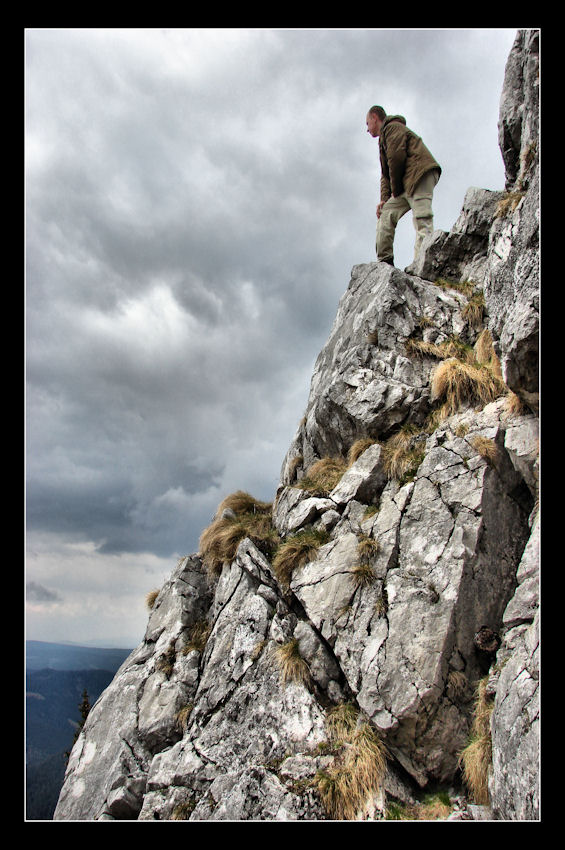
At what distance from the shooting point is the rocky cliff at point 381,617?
6.87 m

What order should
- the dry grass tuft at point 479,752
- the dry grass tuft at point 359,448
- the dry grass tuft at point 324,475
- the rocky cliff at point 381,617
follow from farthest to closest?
the dry grass tuft at point 324,475 → the dry grass tuft at point 359,448 → the rocky cliff at point 381,617 → the dry grass tuft at point 479,752

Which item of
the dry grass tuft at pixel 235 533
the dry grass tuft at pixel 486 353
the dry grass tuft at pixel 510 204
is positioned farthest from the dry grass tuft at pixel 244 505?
the dry grass tuft at pixel 510 204

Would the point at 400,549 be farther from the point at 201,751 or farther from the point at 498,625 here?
the point at 201,751

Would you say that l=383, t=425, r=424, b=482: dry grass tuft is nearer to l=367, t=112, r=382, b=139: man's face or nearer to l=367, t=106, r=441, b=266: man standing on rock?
l=367, t=106, r=441, b=266: man standing on rock

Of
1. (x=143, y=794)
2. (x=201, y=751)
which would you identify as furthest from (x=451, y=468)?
(x=143, y=794)

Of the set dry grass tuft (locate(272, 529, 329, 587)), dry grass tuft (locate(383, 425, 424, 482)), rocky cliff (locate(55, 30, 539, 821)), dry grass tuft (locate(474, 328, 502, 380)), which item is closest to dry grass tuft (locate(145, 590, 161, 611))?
rocky cliff (locate(55, 30, 539, 821))

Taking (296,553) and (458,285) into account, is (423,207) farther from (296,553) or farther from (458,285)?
(296,553)

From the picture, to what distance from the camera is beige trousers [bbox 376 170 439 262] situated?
1468cm

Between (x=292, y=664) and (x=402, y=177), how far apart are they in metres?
14.8

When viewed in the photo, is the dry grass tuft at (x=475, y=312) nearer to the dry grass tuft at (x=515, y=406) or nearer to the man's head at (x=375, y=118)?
the dry grass tuft at (x=515, y=406)

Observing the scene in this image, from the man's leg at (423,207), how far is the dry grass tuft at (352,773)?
1321 cm

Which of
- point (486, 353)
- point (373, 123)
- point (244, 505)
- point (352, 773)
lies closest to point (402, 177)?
point (373, 123)
